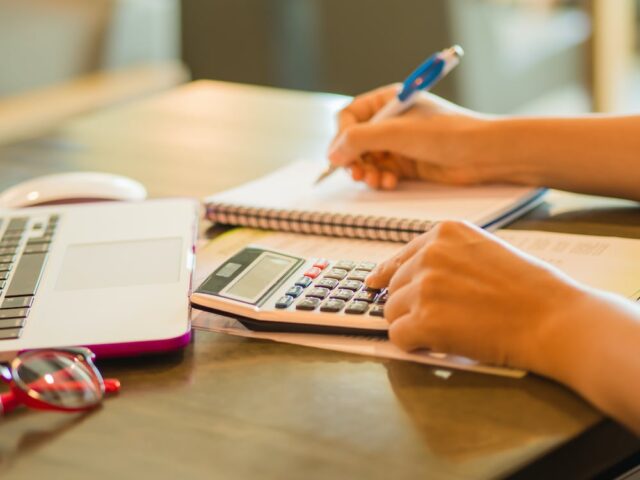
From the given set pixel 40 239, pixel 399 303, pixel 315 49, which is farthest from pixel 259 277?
pixel 315 49

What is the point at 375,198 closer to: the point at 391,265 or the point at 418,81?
the point at 418,81

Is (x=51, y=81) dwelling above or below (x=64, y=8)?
below

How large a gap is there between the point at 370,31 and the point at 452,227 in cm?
227

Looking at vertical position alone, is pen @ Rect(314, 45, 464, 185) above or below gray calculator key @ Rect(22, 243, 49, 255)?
above

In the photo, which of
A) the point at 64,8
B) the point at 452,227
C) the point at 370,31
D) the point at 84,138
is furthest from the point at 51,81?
the point at 452,227

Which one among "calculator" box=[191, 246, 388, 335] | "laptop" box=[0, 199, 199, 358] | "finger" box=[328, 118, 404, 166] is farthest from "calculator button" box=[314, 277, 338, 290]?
"finger" box=[328, 118, 404, 166]

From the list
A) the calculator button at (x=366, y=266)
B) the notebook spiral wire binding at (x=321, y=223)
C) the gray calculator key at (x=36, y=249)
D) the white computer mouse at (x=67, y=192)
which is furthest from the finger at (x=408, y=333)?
the white computer mouse at (x=67, y=192)

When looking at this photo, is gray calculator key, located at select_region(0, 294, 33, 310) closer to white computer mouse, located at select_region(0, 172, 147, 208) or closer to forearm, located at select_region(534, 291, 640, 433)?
white computer mouse, located at select_region(0, 172, 147, 208)

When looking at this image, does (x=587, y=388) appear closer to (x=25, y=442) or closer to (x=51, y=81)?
(x=25, y=442)

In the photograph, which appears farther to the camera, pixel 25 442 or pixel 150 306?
pixel 150 306

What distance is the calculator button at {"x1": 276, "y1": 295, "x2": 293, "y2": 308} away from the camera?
0.74 m

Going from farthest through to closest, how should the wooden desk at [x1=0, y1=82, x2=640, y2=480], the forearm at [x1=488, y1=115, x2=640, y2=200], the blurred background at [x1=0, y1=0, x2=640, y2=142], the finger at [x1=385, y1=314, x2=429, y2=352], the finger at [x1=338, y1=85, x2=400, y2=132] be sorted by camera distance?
the blurred background at [x1=0, y1=0, x2=640, y2=142] → the finger at [x1=338, y1=85, x2=400, y2=132] → the forearm at [x1=488, y1=115, x2=640, y2=200] → the finger at [x1=385, y1=314, x2=429, y2=352] → the wooden desk at [x1=0, y1=82, x2=640, y2=480]

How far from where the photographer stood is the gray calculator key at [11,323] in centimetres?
73

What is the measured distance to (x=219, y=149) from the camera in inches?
52.1
